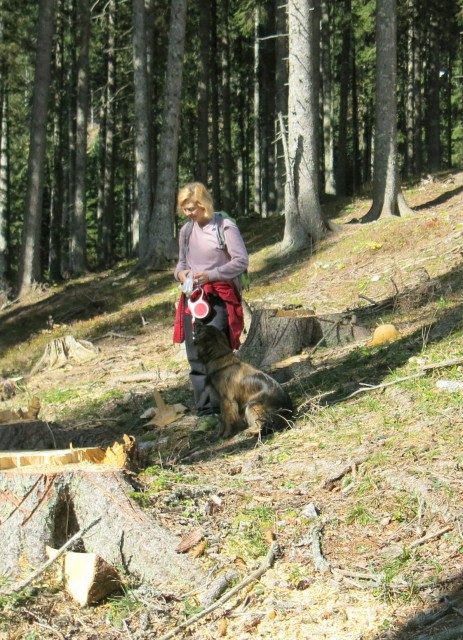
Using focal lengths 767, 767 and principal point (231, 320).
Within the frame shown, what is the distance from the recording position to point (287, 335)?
9391 mm

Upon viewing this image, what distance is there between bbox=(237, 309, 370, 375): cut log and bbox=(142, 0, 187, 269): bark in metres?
11.0

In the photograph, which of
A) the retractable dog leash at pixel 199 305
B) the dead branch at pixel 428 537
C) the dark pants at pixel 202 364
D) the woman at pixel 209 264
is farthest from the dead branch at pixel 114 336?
the dead branch at pixel 428 537

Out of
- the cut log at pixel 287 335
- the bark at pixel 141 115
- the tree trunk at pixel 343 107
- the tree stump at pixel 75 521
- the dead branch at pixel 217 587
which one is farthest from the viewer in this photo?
the tree trunk at pixel 343 107

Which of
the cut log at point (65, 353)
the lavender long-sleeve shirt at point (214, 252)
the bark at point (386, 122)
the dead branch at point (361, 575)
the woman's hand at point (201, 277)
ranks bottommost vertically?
the cut log at point (65, 353)

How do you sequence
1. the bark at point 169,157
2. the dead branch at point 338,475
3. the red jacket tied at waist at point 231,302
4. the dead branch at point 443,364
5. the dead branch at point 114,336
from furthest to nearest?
the bark at point 169,157, the dead branch at point 114,336, the red jacket tied at waist at point 231,302, the dead branch at point 443,364, the dead branch at point 338,475

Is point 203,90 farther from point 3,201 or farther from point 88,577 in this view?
point 88,577

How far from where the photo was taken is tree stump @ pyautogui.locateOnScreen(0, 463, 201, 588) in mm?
4414

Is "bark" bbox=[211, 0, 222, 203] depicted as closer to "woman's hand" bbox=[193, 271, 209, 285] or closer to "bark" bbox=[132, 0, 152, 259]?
"bark" bbox=[132, 0, 152, 259]

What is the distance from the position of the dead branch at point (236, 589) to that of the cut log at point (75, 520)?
0.41 metres

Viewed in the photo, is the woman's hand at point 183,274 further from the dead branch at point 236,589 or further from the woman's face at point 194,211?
the dead branch at point 236,589

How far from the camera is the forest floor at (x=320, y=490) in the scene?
389 centimetres

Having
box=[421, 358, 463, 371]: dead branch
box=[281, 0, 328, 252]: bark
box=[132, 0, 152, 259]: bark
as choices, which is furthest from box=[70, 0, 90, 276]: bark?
box=[421, 358, 463, 371]: dead branch

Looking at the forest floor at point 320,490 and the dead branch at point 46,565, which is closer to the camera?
the forest floor at point 320,490

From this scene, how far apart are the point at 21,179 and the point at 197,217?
152ft
